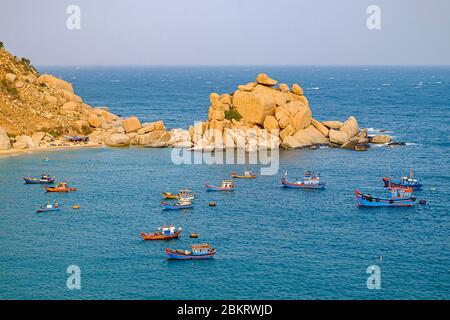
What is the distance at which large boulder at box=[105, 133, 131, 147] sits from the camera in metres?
129

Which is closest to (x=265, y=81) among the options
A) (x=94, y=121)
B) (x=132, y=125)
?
(x=132, y=125)

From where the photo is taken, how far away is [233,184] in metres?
99.9

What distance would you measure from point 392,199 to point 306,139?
3954cm

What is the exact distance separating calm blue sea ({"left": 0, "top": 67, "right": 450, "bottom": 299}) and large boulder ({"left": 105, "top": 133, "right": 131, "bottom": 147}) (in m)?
9.36

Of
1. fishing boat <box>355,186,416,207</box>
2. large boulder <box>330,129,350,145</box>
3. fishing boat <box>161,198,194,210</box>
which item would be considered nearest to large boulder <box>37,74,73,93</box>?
large boulder <box>330,129,350,145</box>

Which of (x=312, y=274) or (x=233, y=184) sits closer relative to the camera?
(x=312, y=274)

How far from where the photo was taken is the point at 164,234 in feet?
239

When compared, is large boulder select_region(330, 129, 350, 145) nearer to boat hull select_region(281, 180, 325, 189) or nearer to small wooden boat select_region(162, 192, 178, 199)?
boat hull select_region(281, 180, 325, 189)

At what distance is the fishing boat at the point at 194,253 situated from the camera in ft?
217

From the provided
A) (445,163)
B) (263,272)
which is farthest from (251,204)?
(445,163)

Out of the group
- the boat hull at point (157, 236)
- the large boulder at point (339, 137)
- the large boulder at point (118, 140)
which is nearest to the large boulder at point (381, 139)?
the large boulder at point (339, 137)
